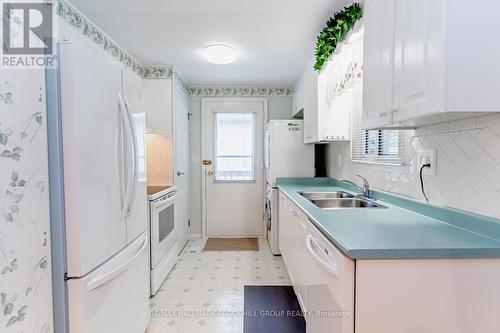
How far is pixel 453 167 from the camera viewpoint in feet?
4.42

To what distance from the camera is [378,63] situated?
140cm

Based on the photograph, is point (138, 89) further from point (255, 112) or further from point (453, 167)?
point (255, 112)

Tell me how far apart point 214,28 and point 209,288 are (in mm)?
2296

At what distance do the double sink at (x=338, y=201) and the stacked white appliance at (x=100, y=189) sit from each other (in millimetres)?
1333

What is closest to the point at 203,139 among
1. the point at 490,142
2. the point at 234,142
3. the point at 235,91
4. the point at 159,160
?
the point at 234,142

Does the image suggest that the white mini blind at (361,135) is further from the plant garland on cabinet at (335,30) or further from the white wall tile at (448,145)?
the white wall tile at (448,145)

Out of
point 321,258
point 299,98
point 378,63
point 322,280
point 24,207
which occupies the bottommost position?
point 322,280

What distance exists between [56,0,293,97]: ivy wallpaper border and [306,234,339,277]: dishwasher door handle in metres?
2.15

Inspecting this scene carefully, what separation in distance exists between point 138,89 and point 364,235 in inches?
61.9

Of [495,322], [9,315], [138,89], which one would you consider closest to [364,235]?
[495,322]

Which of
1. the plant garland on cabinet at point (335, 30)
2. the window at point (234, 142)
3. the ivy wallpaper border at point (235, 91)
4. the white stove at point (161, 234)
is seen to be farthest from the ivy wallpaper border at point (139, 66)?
the plant garland on cabinet at point (335, 30)

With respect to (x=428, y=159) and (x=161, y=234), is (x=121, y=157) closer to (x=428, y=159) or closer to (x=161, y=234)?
(x=161, y=234)

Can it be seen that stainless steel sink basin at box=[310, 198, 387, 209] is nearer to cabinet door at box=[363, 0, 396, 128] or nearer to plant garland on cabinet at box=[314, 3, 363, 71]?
cabinet door at box=[363, 0, 396, 128]

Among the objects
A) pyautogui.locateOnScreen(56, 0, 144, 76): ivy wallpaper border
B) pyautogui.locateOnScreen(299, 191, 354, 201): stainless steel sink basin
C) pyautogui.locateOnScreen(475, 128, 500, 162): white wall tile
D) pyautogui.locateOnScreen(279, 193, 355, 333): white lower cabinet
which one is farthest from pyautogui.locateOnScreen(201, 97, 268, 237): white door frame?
pyautogui.locateOnScreen(475, 128, 500, 162): white wall tile
